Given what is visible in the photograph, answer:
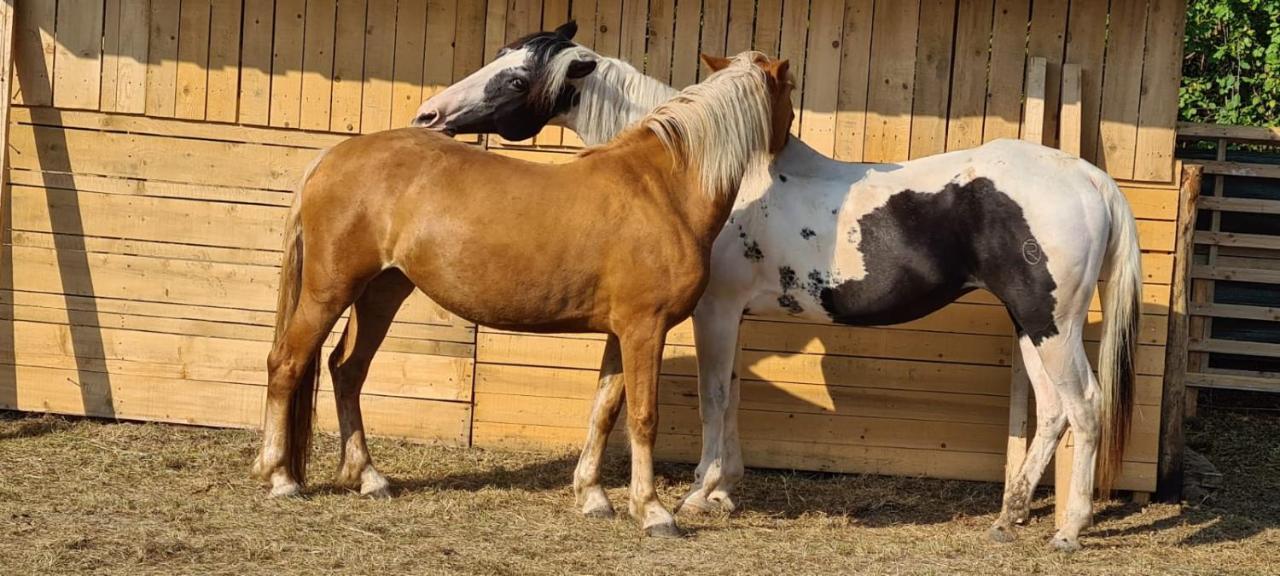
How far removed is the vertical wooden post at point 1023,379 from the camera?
19.7 feet

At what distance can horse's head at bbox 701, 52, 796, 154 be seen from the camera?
518cm

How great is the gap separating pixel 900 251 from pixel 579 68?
1.64 m

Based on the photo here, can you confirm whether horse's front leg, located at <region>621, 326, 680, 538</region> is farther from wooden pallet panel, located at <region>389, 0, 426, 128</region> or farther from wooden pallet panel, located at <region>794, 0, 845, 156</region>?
wooden pallet panel, located at <region>389, 0, 426, 128</region>

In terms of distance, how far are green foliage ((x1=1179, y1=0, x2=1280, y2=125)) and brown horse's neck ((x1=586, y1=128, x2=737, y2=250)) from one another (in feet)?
21.0

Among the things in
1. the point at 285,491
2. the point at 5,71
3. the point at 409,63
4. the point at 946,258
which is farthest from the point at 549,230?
the point at 5,71

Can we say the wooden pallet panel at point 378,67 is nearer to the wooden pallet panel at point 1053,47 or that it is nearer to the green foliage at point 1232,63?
the wooden pallet panel at point 1053,47

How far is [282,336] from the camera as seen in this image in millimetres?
5348

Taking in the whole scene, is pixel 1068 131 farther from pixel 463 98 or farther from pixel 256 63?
pixel 256 63

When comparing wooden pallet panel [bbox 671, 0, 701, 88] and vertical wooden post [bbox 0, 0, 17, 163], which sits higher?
wooden pallet panel [bbox 671, 0, 701, 88]

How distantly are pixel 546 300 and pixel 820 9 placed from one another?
2.35 metres

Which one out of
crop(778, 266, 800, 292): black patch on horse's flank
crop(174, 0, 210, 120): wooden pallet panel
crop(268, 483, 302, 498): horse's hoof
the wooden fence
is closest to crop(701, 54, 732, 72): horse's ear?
crop(778, 266, 800, 292): black patch on horse's flank

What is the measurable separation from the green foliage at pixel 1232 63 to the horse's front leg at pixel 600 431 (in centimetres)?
662

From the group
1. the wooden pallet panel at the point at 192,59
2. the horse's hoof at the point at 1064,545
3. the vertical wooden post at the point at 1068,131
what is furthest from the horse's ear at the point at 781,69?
the wooden pallet panel at the point at 192,59

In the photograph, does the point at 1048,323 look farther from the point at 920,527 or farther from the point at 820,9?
the point at 820,9
